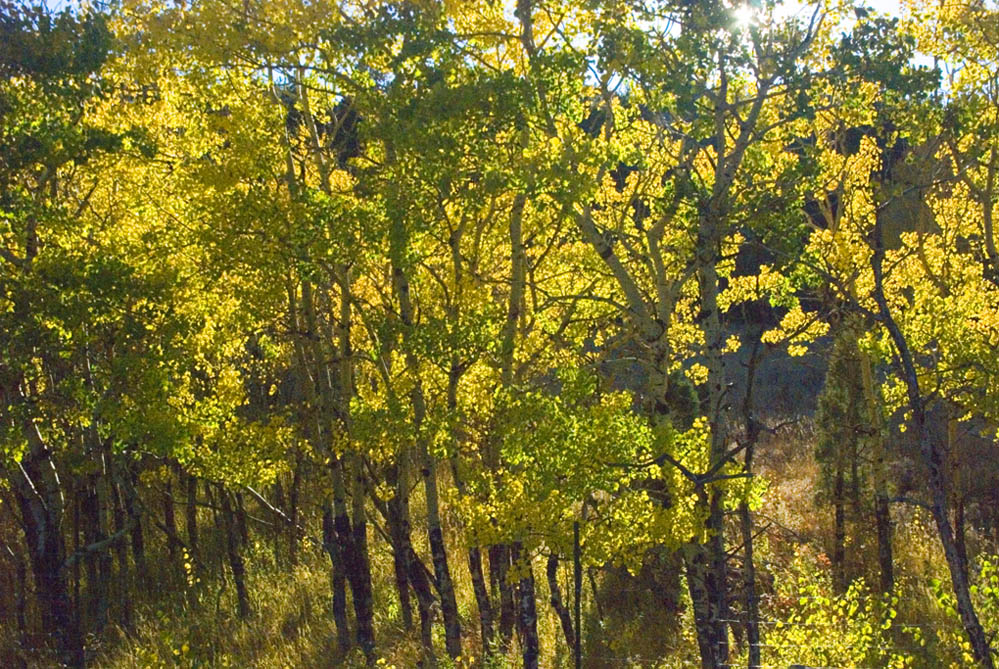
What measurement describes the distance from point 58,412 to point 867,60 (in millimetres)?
10871

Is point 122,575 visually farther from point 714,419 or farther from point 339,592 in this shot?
point 714,419

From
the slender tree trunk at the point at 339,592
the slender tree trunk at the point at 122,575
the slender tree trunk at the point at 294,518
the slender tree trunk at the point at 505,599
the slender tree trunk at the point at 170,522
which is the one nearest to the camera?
the slender tree trunk at the point at 339,592

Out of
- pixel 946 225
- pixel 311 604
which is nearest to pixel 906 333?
pixel 946 225

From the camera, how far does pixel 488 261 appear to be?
13.0 meters

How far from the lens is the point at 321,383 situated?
39.6 feet

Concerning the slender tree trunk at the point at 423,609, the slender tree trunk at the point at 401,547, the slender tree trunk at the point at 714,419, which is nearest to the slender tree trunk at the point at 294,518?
the slender tree trunk at the point at 401,547

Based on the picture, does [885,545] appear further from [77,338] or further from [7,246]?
[7,246]

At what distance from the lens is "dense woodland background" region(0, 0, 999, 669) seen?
8.56m

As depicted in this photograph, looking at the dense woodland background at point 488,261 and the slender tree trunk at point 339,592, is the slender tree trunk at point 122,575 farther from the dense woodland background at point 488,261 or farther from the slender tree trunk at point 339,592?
the slender tree trunk at point 339,592

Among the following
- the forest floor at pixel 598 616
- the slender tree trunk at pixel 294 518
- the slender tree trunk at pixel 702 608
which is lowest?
the forest floor at pixel 598 616

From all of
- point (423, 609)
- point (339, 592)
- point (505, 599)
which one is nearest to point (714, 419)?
point (423, 609)

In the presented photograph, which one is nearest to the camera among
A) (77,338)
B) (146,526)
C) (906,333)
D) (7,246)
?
(77,338)

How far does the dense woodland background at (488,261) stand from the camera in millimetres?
8562

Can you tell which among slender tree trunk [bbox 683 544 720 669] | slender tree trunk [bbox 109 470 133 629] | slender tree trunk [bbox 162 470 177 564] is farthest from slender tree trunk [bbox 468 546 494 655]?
slender tree trunk [bbox 162 470 177 564]
